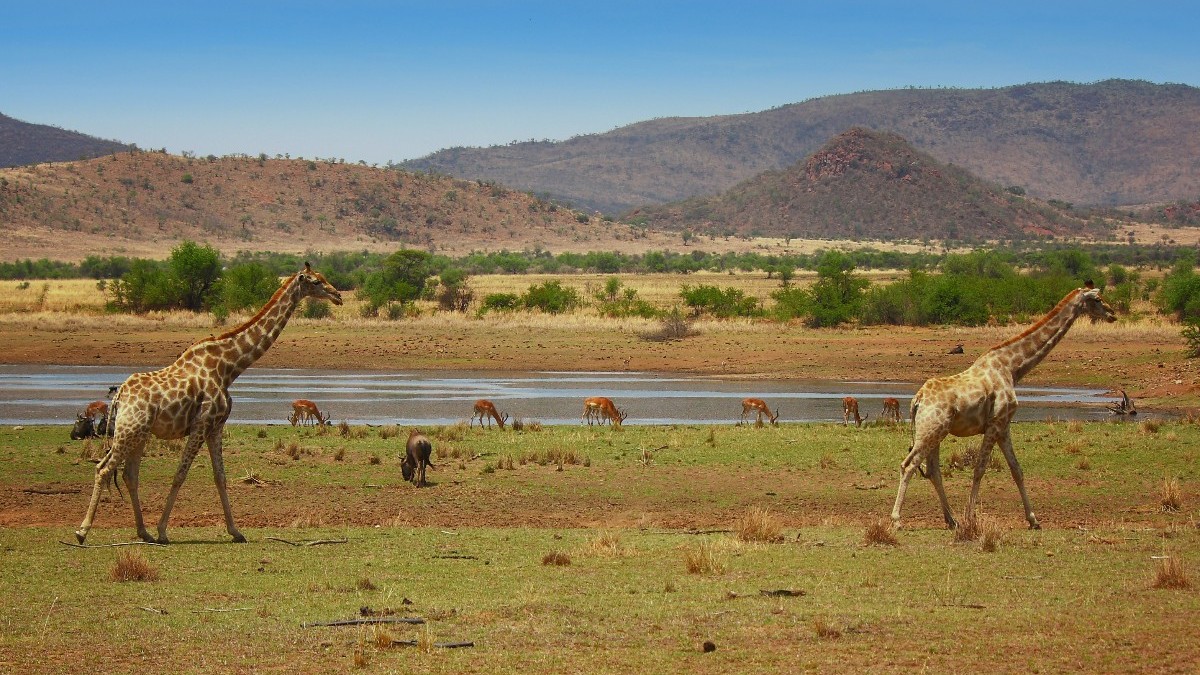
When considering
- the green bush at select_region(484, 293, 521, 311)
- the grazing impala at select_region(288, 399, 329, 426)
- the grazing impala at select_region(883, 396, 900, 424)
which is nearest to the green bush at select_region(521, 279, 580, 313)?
the green bush at select_region(484, 293, 521, 311)

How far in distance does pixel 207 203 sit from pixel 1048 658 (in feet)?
464

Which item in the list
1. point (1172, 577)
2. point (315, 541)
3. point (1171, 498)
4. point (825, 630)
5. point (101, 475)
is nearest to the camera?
point (825, 630)

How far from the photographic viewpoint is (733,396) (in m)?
37.5

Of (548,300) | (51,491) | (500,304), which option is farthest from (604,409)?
(548,300)

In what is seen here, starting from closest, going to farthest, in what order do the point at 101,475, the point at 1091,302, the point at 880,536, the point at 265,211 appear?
the point at 101,475
the point at 880,536
the point at 1091,302
the point at 265,211

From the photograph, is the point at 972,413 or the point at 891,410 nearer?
the point at 972,413

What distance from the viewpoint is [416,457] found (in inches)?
790

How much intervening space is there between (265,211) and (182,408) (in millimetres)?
134818

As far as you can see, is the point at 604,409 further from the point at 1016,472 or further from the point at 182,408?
the point at 182,408

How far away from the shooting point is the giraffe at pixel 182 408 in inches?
548

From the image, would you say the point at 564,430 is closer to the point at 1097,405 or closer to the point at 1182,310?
the point at 1097,405

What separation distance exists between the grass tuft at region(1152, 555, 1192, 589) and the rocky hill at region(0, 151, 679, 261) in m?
118

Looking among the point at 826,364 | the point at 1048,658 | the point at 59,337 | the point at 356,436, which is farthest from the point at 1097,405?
the point at 59,337

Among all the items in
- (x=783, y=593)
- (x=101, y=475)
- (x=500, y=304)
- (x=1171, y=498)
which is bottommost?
(x=500, y=304)
